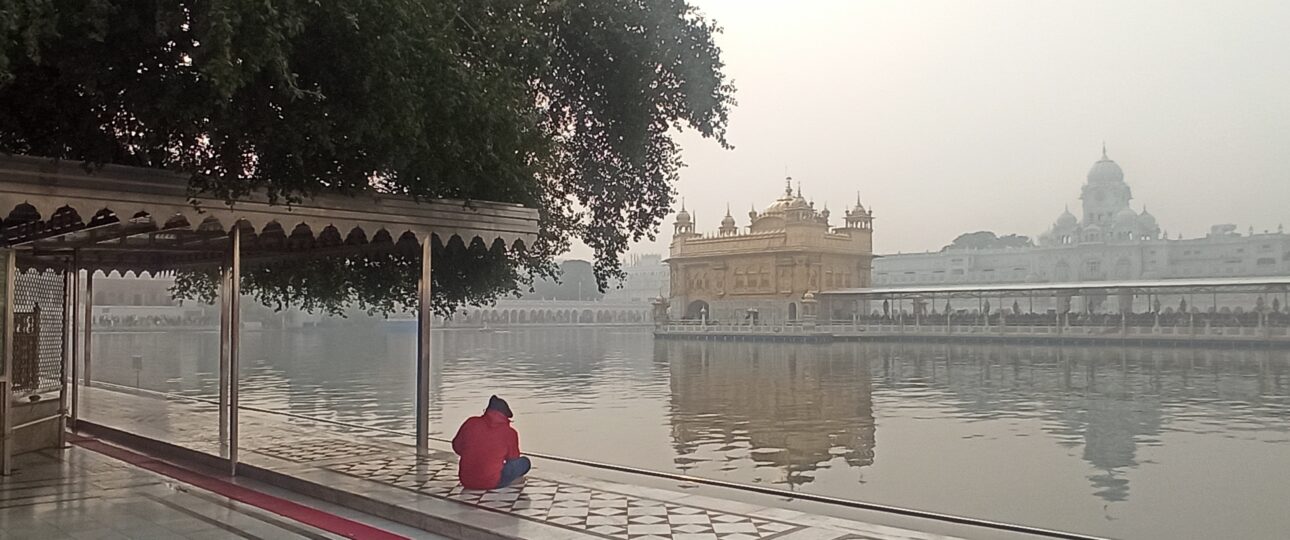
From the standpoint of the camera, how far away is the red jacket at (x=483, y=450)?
5.15 m

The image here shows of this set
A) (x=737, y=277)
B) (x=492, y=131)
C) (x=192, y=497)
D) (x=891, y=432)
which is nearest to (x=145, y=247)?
(x=192, y=497)

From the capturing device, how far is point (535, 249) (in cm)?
880

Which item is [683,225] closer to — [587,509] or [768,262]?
[768,262]

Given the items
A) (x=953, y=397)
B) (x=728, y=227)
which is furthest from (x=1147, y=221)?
(x=953, y=397)

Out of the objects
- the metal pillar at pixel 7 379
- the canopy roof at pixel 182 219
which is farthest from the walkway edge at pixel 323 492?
the canopy roof at pixel 182 219

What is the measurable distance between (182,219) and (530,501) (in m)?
2.33

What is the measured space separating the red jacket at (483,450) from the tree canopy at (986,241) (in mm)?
65427

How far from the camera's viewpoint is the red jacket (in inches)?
203

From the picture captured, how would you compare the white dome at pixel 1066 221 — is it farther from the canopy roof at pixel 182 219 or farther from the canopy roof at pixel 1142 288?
the canopy roof at pixel 182 219

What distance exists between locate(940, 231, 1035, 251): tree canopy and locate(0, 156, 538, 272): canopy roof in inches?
2537

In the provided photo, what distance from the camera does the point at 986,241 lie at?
3199 inches

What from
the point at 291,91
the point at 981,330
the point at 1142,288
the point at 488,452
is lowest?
the point at 981,330

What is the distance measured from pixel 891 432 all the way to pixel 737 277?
131 ft

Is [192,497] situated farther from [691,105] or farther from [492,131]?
[691,105]
